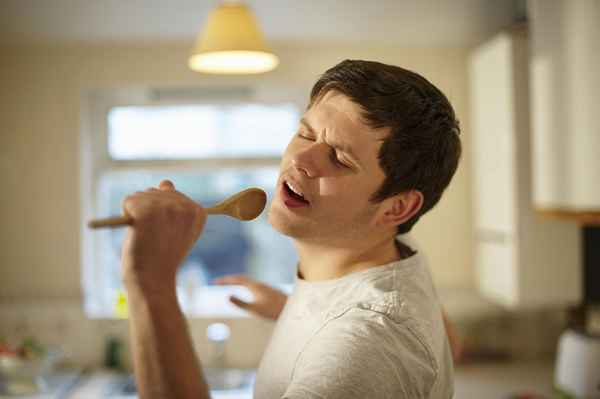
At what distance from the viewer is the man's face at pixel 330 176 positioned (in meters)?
1.00

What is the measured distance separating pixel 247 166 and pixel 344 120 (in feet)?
9.19

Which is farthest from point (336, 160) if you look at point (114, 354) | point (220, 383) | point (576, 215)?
point (114, 354)

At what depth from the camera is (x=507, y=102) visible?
3.06 meters

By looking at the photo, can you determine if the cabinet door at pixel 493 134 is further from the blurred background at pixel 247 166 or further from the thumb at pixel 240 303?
the thumb at pixel 240 303

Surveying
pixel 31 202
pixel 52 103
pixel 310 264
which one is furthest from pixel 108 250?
pixel 310 264

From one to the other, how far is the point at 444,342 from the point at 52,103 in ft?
9.84

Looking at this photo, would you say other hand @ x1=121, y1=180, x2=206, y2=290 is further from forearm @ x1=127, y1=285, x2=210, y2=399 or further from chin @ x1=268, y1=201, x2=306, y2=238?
chin @ x1=268, y1=201, x2=306, y2=238

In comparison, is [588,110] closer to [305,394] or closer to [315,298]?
[315,298]

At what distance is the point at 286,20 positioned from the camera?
3.20 metres

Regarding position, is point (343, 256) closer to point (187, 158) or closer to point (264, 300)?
point (264, 300)

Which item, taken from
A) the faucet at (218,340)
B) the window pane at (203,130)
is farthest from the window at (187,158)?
the faucet at (218,340)

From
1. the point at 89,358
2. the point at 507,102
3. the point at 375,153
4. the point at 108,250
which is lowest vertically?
the point at 89,358

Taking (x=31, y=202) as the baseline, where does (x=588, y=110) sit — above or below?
above

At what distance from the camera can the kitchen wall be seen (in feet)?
11.9
